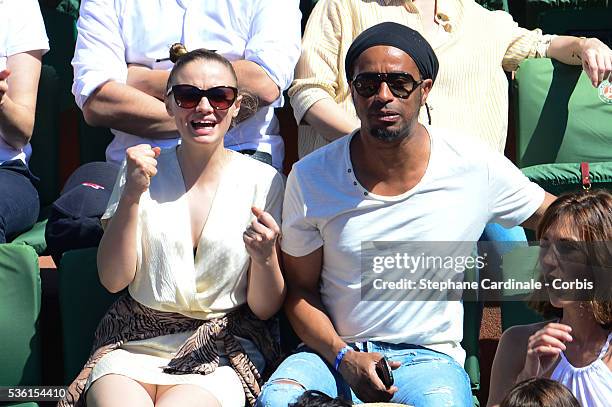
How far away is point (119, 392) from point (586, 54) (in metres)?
1.88

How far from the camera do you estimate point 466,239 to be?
3.14 meters

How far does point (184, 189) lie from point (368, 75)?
65cm

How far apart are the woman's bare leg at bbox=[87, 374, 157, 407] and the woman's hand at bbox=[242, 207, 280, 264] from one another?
0.47 meters

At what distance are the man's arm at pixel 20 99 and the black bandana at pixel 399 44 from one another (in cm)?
123

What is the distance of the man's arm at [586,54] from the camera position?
147 inches

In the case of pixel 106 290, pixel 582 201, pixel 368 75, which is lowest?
pixel 106 290

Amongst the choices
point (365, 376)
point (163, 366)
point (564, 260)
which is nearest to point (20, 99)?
point (163, 366)

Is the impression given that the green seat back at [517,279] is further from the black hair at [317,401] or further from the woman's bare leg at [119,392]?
the woman's bare leg at [119,392]

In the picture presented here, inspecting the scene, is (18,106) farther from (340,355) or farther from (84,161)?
(340,355)

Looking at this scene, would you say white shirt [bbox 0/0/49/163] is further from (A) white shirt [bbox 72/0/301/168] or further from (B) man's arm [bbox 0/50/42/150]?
(A) white shirt [bbox 72/0/301/168]

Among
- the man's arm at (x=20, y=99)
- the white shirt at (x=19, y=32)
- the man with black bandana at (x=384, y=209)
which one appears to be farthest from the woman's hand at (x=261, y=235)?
the white shirt at (x=19, y=32)

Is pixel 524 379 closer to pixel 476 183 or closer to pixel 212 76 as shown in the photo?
pixel 476 183

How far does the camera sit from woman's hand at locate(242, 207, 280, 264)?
2992 mm

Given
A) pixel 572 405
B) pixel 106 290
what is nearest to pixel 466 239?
pixel 572 405
